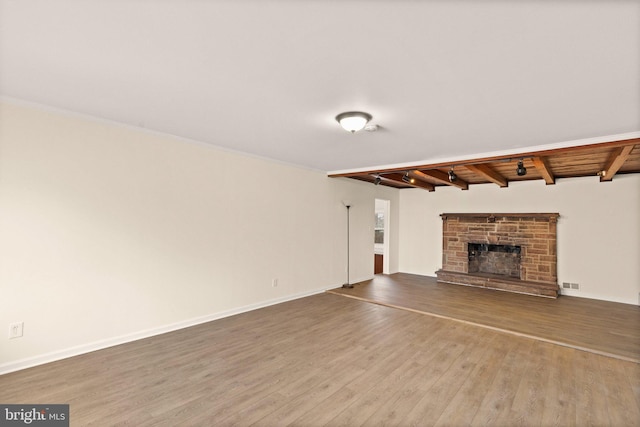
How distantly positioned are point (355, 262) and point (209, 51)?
552 centimetres

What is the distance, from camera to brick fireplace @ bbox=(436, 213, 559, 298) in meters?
6.02

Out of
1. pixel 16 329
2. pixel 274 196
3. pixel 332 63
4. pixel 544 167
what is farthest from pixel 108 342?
pixel 544 167

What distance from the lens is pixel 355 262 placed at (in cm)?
675

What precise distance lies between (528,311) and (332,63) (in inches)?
193

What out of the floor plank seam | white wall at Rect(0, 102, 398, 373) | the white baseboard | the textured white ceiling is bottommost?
the floor plank seam

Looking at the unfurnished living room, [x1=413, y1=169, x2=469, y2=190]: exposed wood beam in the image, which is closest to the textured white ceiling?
the unfurnished living room

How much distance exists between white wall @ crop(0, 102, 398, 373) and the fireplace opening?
4.53m

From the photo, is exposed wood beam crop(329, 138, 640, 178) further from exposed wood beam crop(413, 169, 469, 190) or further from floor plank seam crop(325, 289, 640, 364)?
floor plank seam crop(325, 289, 640, 364)

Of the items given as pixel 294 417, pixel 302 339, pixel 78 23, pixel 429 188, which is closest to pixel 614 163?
pixel 429 188

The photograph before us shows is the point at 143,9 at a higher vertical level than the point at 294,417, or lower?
higher

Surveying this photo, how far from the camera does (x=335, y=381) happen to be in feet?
8.66

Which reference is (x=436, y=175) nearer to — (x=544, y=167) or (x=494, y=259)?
(x=544, y=167)

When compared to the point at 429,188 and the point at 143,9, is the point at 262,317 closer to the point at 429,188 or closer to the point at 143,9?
the point at 143,9

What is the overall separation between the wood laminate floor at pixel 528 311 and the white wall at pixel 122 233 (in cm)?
218
